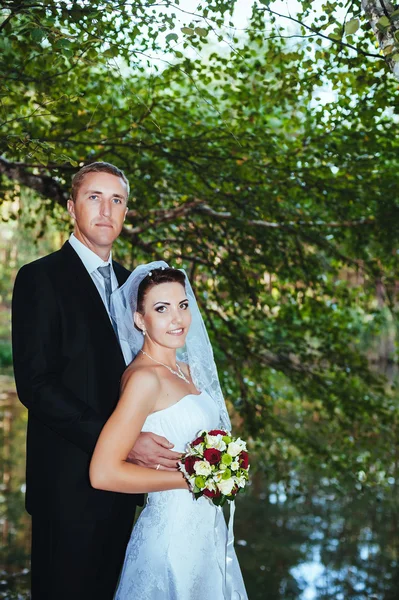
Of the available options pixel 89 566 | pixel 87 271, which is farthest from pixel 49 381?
pixel 89 566

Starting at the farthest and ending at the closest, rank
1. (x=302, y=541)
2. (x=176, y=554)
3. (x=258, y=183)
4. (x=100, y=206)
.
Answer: (x=302, y=541), (x=258, y=183), (x=100, y=206), (x=176, y=554)

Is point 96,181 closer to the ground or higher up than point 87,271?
higher up

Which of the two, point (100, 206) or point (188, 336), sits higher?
point (100, 206)

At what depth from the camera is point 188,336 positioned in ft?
10.1

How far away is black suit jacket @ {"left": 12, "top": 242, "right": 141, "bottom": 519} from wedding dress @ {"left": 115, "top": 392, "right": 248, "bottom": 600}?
19 centimetres

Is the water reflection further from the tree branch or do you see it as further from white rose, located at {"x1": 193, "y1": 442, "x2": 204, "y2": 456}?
white rose, located at {"x1": 193, "y1": 442, "x2": 204, "y2": 456}

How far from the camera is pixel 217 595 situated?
275cm

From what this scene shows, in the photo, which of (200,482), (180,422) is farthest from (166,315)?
(200,482)

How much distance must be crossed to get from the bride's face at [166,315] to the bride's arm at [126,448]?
22cm

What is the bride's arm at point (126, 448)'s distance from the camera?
2.46 metres

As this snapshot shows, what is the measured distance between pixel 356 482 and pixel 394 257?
1.96 meters

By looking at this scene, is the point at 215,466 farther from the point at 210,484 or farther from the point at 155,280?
the point at 155,280

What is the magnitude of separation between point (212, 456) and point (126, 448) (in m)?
0.31

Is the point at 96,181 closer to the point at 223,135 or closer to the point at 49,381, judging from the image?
the point at 49,381
